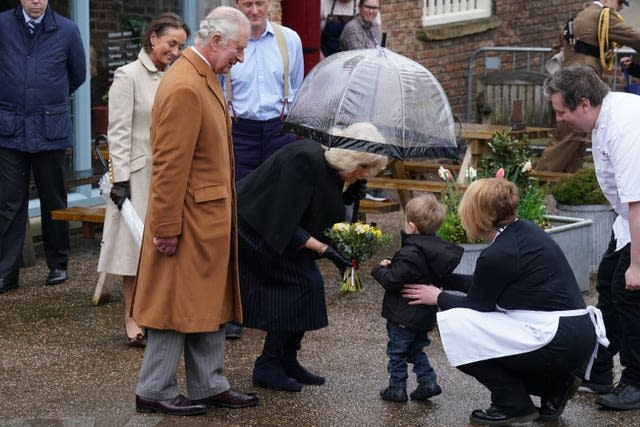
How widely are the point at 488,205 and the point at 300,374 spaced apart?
1453 mm

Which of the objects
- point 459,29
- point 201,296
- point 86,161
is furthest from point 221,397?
point 459,29

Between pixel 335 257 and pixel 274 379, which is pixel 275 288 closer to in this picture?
pixel 335 257

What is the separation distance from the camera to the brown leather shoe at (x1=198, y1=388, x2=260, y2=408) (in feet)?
20.4

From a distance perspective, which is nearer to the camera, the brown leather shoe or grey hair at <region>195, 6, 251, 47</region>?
grey hair at <region>195, 6, 251, 47</region>

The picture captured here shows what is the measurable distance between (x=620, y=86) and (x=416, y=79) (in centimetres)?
1019

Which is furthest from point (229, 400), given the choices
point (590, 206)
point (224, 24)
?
point (590, 206)

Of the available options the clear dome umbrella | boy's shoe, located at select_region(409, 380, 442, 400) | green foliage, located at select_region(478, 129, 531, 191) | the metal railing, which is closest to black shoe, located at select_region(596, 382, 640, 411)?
boy's shoe, located at select_region(409, 380, 442, 400)

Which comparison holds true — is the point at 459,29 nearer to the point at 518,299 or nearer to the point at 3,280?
the point at 3,280

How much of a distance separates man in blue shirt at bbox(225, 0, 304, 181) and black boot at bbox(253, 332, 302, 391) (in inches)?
64.1

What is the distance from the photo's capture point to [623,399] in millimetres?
6453

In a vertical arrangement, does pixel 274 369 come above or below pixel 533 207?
below

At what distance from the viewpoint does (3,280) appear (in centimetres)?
862

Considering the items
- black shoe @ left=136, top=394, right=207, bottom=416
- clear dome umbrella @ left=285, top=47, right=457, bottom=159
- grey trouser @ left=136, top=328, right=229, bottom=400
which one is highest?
clear dome umbrella @ left=285, top=47, right=457, bottom=159

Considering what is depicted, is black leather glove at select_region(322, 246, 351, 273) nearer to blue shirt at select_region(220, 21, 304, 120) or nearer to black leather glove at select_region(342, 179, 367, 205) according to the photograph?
black leather glove at select_region(342, 179, 367, 205)
